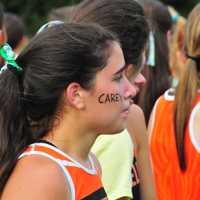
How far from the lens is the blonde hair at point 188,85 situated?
11.6 ft

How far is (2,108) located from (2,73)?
5.1 inches

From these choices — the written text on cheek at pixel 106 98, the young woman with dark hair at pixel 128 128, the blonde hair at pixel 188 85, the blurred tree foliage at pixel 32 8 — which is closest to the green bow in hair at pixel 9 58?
the written text on cheek at pixel 106 98

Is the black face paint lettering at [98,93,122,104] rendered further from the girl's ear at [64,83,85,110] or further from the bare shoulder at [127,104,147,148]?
the bare shoulder at [127,104,147,148]

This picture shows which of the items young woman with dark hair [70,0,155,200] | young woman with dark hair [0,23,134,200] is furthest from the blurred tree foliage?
young woman with dark hair [0,23,134,200]

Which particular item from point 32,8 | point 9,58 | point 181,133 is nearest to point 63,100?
point 9,58

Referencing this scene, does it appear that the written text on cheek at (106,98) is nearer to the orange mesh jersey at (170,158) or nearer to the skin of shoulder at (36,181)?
the skin of shoulder at (36,181)

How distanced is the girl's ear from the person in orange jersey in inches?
49.0

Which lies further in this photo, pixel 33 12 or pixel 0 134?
pixel 33 12

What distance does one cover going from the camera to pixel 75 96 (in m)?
2.37

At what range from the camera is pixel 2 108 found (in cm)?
239

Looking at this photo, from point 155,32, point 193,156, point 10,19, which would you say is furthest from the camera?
point 10,19

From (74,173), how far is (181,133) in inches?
51.5

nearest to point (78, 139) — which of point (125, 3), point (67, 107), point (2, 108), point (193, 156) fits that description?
point (67, 107)

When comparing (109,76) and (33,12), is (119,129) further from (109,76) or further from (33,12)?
(33,12)
